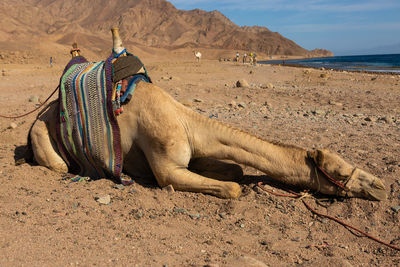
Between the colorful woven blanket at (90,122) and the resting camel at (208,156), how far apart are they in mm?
187

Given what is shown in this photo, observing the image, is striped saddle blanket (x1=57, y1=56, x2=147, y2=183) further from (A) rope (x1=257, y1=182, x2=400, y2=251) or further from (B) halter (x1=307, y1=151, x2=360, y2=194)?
(B) halter (x1=307, y1=151, x2=360, y2=194)

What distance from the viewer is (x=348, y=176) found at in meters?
4.04

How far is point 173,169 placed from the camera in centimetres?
438

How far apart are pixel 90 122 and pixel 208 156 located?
1.69 meters

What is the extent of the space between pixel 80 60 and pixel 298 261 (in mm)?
4542

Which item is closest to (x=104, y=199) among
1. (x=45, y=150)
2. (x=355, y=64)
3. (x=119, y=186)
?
(x=119, y=186)

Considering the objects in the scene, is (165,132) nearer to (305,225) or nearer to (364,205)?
(305,225)

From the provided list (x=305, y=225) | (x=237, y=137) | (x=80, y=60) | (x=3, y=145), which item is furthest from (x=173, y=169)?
(x=3, y=145)

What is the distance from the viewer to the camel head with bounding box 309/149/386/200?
4.03 metres

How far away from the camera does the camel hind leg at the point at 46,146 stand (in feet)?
17.8

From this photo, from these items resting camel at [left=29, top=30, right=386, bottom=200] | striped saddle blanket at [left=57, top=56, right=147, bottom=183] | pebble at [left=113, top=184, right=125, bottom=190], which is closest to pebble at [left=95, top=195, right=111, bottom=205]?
pebble at [left=113, top=184, right=125, bottom=190]

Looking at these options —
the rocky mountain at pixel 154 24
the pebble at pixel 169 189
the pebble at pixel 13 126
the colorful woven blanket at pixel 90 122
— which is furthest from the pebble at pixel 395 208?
the rocky mountain at pixel 154 24

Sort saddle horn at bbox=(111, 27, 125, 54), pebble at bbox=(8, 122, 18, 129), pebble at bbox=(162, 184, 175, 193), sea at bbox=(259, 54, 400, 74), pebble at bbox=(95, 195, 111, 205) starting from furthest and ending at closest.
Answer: sea at bbox=(259, 54, 400, 74) < pebble at bbox=(8, 122, 18, 129) < saddle horn at bbox=(111, 27, 125, 54) < pebble at bbox=(162, 184, 175, 193) < pebble at bbox=(95, 195, 111, 205)

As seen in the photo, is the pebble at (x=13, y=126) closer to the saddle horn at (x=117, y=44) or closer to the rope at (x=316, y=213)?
the saddle horn at (x=117, y=44)
